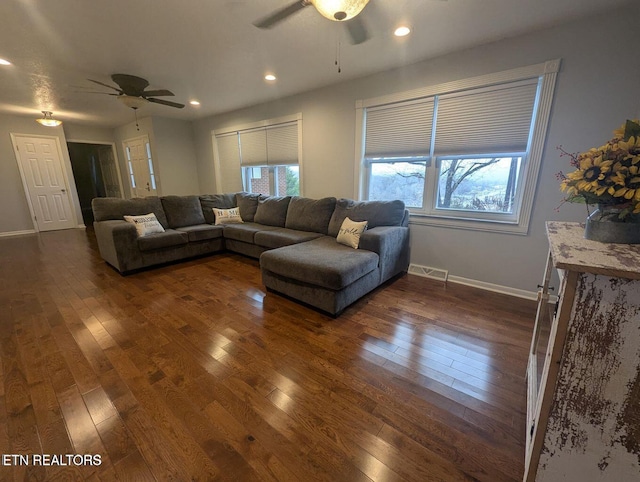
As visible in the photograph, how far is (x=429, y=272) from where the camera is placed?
3.13 m

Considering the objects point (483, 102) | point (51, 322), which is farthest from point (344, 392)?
point (483, 102)

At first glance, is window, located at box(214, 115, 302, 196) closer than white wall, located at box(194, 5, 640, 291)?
No

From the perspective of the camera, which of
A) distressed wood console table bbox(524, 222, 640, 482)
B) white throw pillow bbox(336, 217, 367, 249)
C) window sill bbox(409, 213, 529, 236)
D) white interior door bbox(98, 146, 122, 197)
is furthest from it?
white interior door bbox(98, 146, 122, 197)

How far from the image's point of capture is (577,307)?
789mm

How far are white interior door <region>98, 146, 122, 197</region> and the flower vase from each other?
370 inches

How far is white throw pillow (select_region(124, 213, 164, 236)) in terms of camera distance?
337 centimetres

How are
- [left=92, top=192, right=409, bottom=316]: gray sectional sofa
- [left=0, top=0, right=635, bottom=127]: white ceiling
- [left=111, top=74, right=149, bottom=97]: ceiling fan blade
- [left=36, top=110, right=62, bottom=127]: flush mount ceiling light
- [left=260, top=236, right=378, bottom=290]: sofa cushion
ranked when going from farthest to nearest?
1. [left=36, top=110, right=62, bottom=127]: flush mount ceiling light
2. [left=111, top=74, right=149, bottom=97]: ceiling fan blade
3. [left=92, top=192, right=409, bottom=316]: gray sectional sofa
4. [left=260, top=236, right=378, bottom=290]: sofa cushion
5. [left=0, top=0, right=635, bottom=127]: white ceiling

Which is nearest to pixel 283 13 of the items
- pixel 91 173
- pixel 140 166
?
pixel 140 166

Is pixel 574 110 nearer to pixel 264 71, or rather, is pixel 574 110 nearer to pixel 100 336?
pixel 264 71

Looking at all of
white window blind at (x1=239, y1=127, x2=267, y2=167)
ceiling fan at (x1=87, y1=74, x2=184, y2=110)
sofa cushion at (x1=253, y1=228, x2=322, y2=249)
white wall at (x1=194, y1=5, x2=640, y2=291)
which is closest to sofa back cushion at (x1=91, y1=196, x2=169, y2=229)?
ceiling fan at (x1=87, y1=74, x2=184, y2=110)

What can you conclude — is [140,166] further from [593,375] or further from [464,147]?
[593,375]

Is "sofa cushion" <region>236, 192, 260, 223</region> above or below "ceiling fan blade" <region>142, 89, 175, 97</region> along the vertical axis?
below

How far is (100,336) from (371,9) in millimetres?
3294

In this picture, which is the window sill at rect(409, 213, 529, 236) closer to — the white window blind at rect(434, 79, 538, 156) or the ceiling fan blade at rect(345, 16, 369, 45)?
the white window blind at rect(434, 79, 538, 156)
